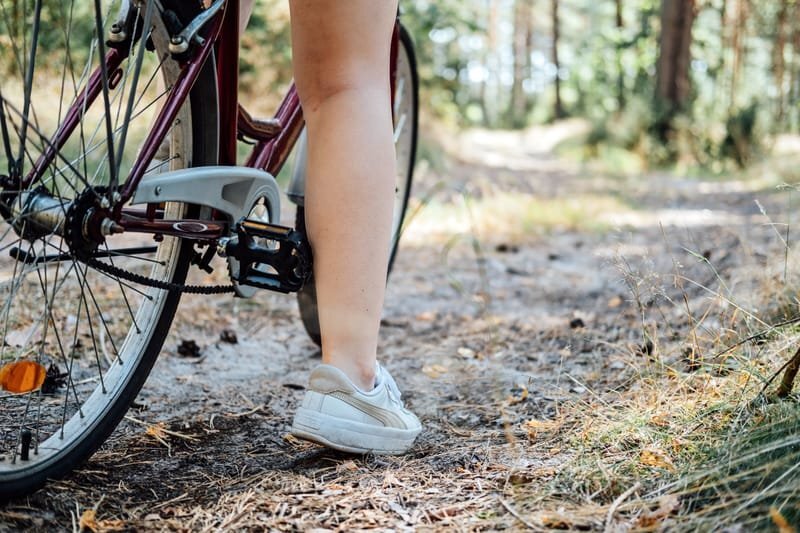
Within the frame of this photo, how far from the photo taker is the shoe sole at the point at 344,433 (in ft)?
4.15

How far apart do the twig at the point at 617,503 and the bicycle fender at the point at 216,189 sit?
82 cm

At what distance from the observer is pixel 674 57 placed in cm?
1076

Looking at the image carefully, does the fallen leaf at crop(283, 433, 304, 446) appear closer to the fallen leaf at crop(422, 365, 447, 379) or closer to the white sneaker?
the white sneaker

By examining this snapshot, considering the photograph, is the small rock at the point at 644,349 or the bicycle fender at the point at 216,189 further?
the small rock at the point at 644,349

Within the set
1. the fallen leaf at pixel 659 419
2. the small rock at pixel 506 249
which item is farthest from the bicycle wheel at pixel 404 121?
the small rock at pixel 506 249

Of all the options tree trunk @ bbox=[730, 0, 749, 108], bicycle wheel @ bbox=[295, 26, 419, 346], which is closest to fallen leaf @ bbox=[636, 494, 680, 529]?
bicycle wheel @ bbox=[295, 26, 419, 346]

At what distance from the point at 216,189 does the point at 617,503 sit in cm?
84

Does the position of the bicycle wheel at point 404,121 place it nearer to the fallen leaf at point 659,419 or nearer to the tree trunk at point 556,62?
the fallen leaf at point 659,419

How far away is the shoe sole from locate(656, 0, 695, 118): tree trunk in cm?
1018

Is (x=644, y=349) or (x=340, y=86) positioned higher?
(x=340, y=86)

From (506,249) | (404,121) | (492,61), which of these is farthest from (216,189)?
(492,61)

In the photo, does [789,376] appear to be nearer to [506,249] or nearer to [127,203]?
[127,203]

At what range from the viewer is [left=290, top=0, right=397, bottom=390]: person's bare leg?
125 centimetres

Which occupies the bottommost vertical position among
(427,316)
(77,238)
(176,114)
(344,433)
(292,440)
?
(427,316)
